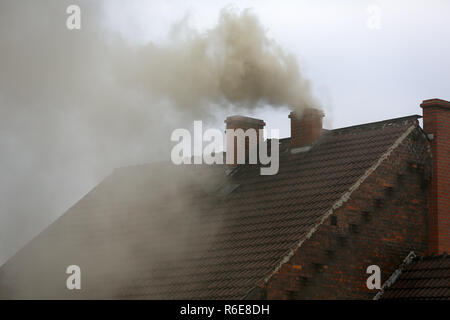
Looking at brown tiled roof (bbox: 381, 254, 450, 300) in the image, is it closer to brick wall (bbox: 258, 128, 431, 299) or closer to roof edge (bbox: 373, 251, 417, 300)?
roof edge (bbox: 373, 251, 417, 300)

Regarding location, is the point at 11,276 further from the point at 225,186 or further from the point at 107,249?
the point at 225,186

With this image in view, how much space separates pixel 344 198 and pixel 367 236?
1.12 metres

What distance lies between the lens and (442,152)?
23.0m

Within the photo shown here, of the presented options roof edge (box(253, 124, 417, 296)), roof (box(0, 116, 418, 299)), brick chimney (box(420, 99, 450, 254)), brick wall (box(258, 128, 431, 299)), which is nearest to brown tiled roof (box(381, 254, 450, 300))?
brick wall (box(258, 128, 431, 299))

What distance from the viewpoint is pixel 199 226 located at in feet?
78.1

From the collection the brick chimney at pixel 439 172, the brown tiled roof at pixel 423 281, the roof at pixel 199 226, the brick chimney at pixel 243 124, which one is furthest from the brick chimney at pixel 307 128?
the brown tiled roof at pixel 423 281

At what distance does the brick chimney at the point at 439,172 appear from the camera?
22.5 m

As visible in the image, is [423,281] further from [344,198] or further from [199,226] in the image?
[199,226]

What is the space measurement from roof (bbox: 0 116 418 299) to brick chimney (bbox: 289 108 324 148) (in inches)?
9.1

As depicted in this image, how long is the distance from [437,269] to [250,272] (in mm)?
4290

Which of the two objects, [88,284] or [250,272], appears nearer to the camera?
[250,272]
